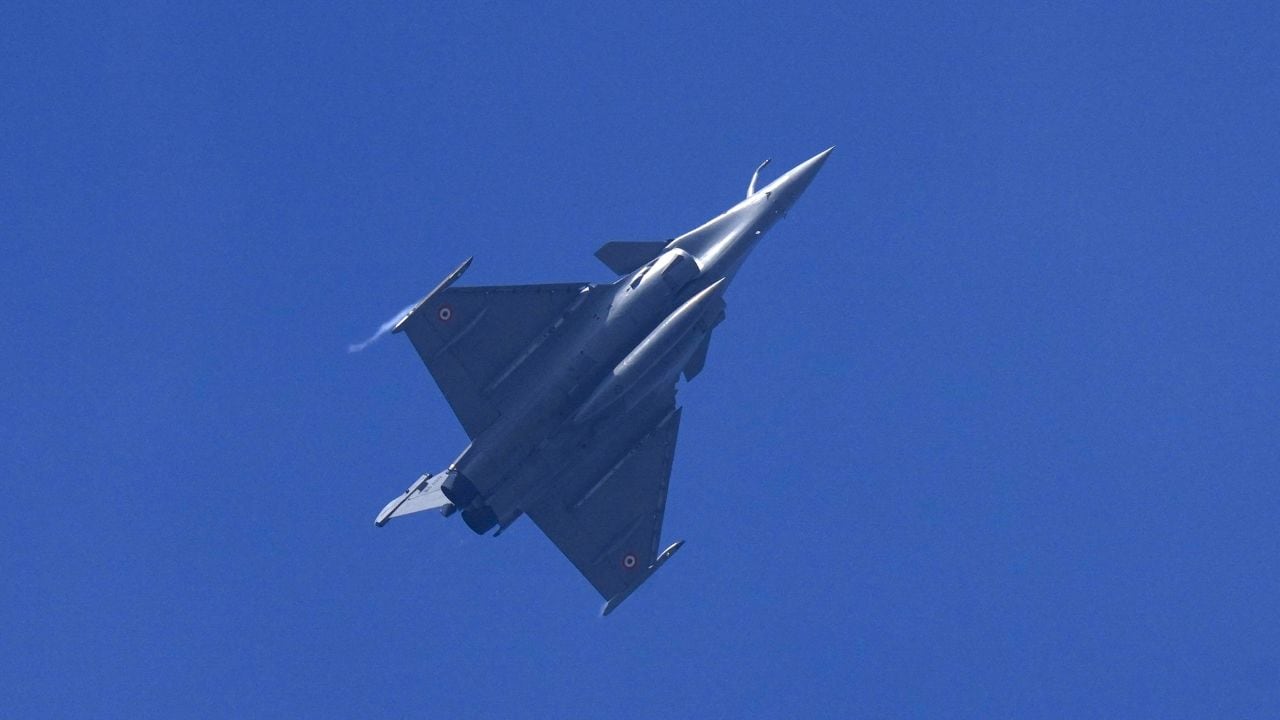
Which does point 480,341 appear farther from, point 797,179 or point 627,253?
point 797,179

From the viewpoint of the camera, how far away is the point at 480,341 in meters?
47.0

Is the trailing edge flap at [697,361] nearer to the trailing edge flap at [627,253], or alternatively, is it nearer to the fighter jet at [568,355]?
the fighter jet at [568,355]

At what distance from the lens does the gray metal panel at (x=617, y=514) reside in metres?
49.7

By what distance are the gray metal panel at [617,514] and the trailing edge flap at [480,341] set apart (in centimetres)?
462

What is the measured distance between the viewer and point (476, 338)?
47.0m

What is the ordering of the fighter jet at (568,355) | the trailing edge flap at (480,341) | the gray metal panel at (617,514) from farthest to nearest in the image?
the gray metal panel at (617,514), the trailing edge flap at (480,341), the fighter jet at (568,355)

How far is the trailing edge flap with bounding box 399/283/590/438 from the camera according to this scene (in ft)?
154

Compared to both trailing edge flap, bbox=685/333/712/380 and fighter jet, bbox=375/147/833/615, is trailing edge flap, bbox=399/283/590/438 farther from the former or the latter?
trailing edge flap, bbox=685/333/712/380

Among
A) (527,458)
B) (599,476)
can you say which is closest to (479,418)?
(527,458)

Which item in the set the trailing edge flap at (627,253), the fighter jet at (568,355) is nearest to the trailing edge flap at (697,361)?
the fighter jet at (568,355)

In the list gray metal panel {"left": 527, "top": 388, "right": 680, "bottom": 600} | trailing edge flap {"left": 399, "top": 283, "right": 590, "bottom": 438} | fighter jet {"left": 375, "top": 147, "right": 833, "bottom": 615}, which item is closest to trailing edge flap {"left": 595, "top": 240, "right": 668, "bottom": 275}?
fighter jet {"left": 375, "top": 147, "right": 833, "bottom": 615}

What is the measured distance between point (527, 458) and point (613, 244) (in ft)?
23.5

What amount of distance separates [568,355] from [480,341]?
313cm

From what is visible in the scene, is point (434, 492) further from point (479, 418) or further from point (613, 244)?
point (613, 244)
